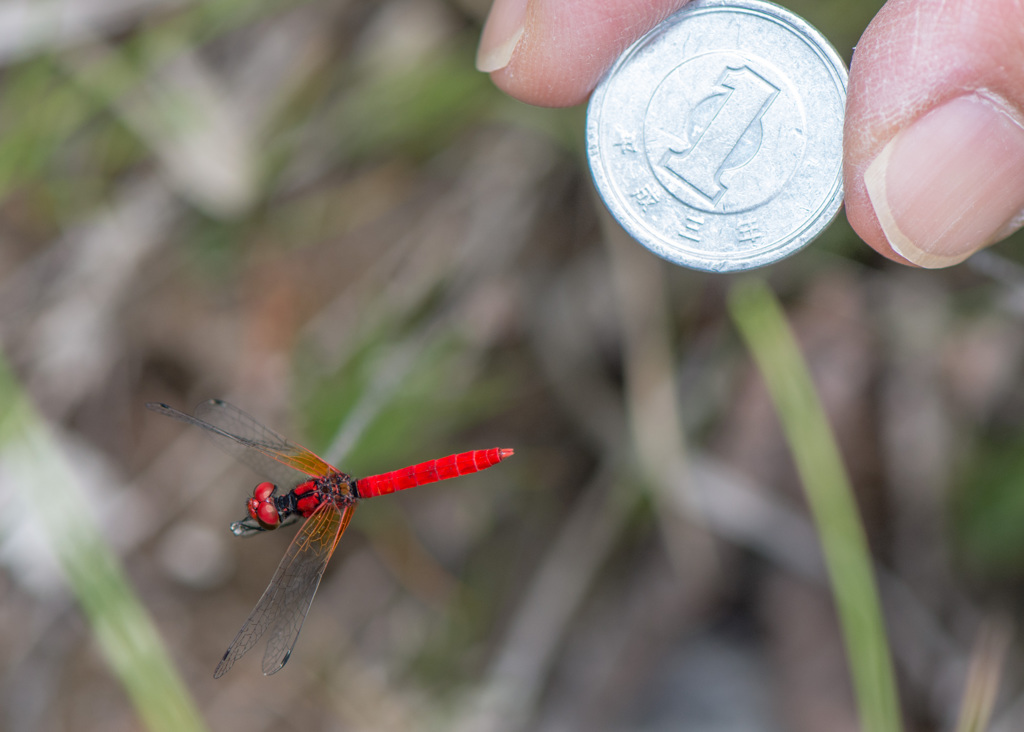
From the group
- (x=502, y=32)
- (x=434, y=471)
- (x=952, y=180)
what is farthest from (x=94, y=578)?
(x=952, y=180)

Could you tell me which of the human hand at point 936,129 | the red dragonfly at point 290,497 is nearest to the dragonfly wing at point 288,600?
the red dragonfly at point 290,497

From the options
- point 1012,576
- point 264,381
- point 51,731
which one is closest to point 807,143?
point 1012,576

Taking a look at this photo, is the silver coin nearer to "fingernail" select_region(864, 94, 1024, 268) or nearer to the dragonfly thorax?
"fingernail" select_region(864, 94, 1024, 268)

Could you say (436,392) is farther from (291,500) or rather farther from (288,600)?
(288,600)

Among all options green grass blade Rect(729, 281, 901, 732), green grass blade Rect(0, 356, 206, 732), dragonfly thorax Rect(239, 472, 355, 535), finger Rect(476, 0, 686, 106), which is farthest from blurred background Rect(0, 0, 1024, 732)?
finger Rect(476, 0, 686, 106)

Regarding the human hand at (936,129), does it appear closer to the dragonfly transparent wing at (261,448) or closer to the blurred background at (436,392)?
the blurred background at (436,392)

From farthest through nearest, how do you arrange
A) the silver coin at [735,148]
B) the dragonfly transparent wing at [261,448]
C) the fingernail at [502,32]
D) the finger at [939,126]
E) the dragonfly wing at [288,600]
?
the dragonfly transparent wing at [261,448] → the dragonfly wing at [288,600] → the fingernail at [502,32] → the silver coin at [735,148] → the finger at [939,126]
